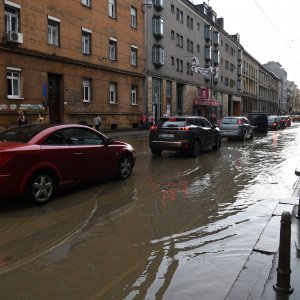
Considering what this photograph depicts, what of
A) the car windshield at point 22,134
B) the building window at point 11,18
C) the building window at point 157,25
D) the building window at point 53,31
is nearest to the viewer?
the car windshield at point 22,134

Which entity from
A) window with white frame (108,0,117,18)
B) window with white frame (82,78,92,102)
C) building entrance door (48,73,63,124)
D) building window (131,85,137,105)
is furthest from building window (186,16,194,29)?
building entrance door (48,73,63,124)

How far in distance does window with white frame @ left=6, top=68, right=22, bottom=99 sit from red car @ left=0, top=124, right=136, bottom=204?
1588 centimetres

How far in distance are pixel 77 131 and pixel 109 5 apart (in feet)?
88.0

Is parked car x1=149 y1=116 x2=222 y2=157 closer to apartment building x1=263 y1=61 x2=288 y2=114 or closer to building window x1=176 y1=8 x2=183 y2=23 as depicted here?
building window x1=176 y1=8 x2=183 y2=23

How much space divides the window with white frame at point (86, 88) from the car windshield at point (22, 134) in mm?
21987

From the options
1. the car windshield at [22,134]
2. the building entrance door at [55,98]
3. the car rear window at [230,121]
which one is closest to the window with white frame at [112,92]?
the building entrance door at [55,98]

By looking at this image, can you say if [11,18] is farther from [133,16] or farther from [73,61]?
[133,16]

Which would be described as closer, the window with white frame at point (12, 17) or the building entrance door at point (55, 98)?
the window with white frame at point (12, 17)

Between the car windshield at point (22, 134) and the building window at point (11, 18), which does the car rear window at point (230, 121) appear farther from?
the car windshield at point (22, 134)

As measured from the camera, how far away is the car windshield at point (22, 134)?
7.52 m

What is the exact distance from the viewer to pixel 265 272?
4316mm

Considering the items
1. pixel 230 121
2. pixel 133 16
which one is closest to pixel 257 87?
pixel 133 16

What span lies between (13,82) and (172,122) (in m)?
12.7

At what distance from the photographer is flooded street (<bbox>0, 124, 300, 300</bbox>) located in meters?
4.07
